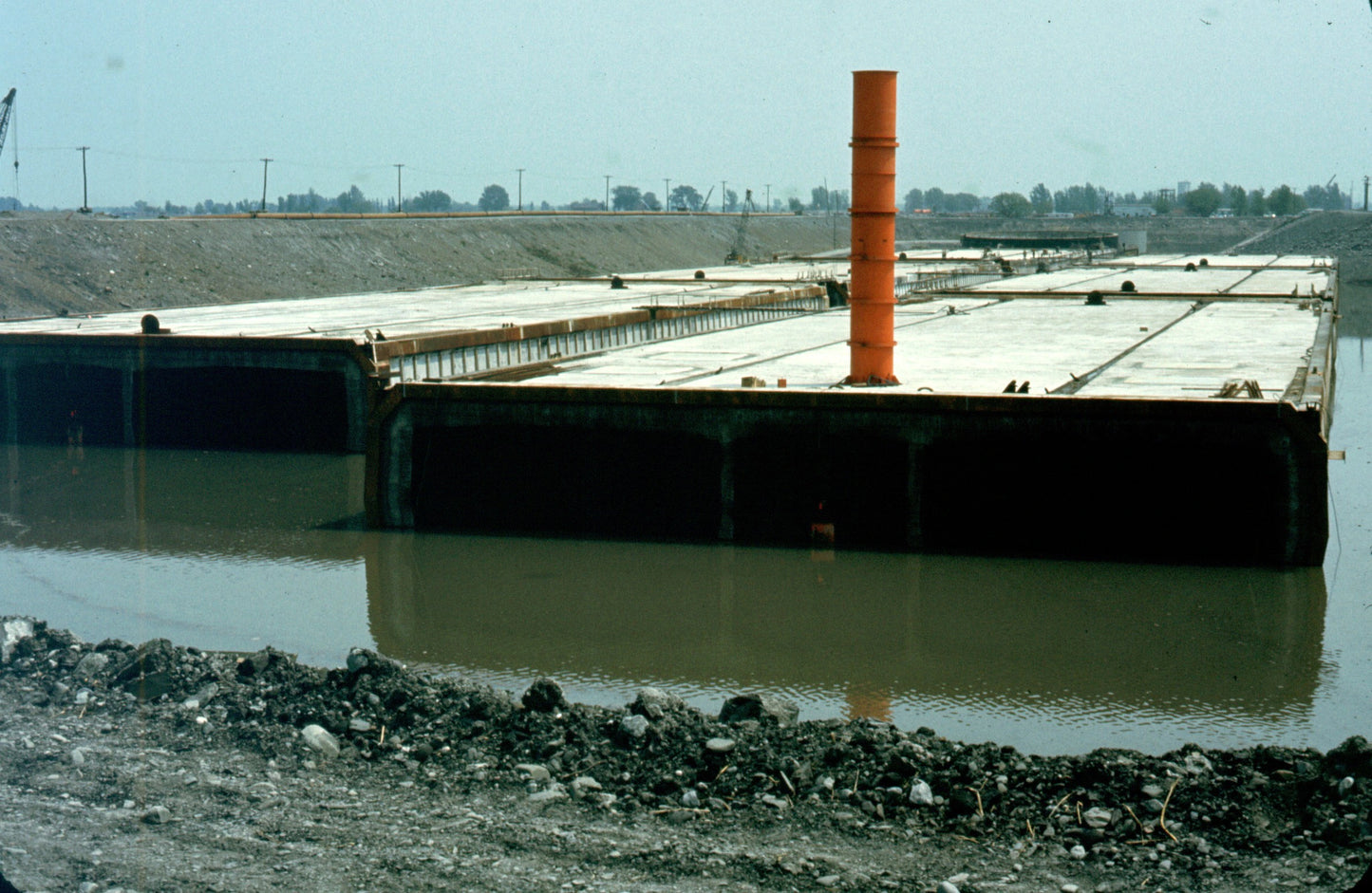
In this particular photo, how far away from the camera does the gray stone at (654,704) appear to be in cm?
1138

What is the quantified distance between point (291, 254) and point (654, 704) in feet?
227

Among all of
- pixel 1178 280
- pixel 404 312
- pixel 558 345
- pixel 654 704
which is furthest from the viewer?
pixel 1178 280

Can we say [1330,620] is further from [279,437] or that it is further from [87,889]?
[279,437]

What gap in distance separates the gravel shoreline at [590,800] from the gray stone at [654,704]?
3 cm

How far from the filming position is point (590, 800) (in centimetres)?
998

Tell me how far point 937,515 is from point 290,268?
59.7 meters

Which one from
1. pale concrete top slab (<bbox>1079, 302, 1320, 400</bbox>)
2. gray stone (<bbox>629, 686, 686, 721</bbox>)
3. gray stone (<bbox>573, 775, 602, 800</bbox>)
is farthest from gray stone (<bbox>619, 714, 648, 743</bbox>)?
pale concrete top slab (<bbox>1079, 302, 1320, 400</bbox>)

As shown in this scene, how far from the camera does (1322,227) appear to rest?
442 ft

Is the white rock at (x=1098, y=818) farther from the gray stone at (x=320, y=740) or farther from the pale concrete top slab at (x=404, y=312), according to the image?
the pale concrete top slab at (x=404, y=312)

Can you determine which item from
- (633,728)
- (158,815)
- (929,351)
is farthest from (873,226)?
(158,815)

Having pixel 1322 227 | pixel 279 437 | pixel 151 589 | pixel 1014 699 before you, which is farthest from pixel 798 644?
pixel 1322 227

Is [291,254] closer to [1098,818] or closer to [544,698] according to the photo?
[544,698]

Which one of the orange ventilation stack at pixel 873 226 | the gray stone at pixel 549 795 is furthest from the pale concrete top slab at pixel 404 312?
the gray stone at pixel 549 795

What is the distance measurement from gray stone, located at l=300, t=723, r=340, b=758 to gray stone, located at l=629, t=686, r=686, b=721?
233cm
